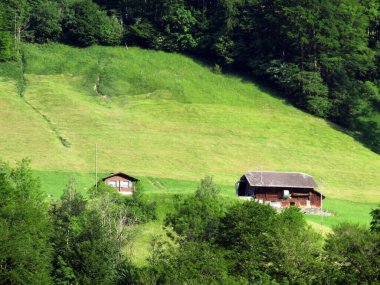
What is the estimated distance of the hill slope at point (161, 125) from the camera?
4343 inches

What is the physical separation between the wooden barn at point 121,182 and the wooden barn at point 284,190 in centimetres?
1304

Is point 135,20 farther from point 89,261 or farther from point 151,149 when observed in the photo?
point 89,261

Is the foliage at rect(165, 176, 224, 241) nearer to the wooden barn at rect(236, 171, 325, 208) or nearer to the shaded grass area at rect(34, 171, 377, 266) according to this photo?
the shaded grass area at rect(34, 171, 377, 266)

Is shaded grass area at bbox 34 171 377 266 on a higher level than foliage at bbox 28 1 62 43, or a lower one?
lower

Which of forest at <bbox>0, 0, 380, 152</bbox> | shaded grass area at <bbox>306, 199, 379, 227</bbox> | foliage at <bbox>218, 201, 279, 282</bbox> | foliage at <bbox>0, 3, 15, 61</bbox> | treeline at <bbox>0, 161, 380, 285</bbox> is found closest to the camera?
treeline at <bbox>0, 161, 380, 285</bbox>

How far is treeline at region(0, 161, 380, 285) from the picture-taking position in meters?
62.0

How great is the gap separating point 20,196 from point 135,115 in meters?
54.7

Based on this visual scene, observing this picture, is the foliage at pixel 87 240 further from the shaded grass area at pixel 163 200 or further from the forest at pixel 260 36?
the forest at pixel 260 36

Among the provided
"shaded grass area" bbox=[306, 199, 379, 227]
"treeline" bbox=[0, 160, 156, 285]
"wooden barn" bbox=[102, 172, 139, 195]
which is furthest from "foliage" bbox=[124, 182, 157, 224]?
"shaded grass area" bbox=[306, 199, 379, 227]

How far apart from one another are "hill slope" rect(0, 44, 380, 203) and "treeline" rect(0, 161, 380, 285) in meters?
33.7

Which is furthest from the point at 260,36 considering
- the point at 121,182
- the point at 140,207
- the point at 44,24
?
the point at 140,207

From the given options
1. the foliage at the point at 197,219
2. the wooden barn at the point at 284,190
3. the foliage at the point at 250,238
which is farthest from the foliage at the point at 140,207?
the wooden barn at the point at 284,190

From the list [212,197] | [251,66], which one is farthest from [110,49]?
[212,197]

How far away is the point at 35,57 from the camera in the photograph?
14112cm
